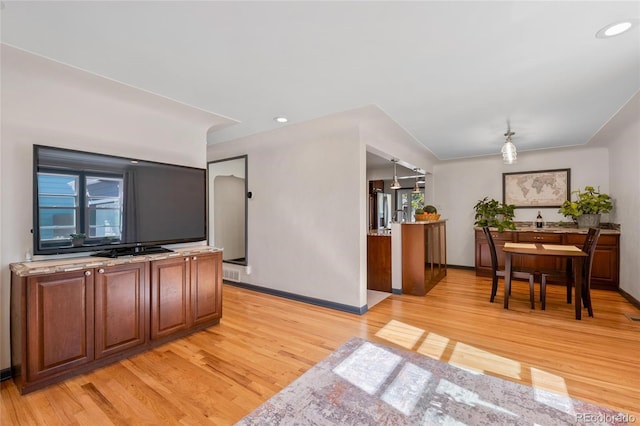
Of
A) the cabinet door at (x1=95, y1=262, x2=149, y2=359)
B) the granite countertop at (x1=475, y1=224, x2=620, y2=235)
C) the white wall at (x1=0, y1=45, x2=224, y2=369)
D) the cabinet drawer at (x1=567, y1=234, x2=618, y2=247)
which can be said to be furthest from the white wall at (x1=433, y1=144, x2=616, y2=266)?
the cabinet door at (x1=95, y1=262, x2=149, y2=359)

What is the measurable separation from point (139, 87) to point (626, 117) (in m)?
5.33

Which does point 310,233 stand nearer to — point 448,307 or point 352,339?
point 352,339

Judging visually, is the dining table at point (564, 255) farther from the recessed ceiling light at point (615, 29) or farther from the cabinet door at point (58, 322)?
the cabinet door at point (58, 322)

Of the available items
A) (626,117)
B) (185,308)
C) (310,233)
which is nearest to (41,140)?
(185,308)

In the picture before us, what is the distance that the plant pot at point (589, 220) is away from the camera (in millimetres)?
4730

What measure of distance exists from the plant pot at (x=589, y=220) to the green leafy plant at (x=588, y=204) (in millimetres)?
67

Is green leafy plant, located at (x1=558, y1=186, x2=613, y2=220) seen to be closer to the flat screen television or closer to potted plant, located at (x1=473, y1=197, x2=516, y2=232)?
potted plant, located at (x1=473, y1=197, x2=516, y2=232)

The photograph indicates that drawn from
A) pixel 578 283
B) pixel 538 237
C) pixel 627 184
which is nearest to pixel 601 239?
pixel 538 237

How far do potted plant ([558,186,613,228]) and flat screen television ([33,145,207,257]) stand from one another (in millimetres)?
5907

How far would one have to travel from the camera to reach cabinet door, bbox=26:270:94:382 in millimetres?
1962

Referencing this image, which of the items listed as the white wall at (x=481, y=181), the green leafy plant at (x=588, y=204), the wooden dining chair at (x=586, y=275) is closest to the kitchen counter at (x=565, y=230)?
the green leafy plant at (x=588, y=204)

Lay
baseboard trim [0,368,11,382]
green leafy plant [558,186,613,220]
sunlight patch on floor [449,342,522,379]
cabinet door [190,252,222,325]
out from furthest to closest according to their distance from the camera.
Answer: green leafy plant [558,186,613,220] → cabinet door [190,252,222,325] → sunlight patch on floor [449,342,522,379] → baseboard trim [0,368,11,382]

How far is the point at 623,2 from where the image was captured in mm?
1525

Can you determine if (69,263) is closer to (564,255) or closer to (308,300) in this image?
(308,300)
